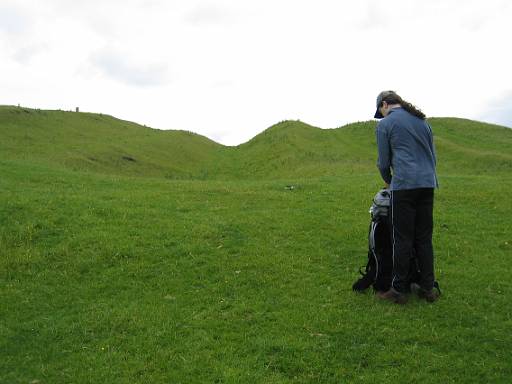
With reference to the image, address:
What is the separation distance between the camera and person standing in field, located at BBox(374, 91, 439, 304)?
8039 millimetres

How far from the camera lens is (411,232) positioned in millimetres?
8148

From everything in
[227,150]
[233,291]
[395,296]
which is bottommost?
[233,291]

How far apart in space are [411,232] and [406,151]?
1.29m

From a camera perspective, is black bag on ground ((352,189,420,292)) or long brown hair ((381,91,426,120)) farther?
black bag on ground ((352,189,420,292))

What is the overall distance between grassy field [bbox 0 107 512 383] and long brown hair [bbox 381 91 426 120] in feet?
10.1

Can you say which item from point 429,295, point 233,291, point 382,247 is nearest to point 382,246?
point 382,247

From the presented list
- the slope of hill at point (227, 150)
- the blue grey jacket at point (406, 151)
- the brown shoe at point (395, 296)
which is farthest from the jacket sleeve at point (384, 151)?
the slope of hill at point (227, 150)

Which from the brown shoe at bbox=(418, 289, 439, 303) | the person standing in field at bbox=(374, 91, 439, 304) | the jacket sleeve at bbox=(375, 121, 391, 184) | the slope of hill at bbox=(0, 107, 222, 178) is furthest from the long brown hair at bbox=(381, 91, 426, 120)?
the slope of hill at bbox=(0, 107, 222, 178)

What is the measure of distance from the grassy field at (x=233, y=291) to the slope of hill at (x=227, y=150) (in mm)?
12069

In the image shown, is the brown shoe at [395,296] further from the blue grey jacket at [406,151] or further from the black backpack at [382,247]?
the blue grey jacket at [406,151]

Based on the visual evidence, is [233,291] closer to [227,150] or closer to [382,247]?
[382,247]

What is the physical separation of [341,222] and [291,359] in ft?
25.5

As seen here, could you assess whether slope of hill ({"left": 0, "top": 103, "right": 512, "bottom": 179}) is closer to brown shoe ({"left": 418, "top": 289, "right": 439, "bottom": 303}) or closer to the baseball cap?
the baseball cap

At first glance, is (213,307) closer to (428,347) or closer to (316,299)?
(316,299)
